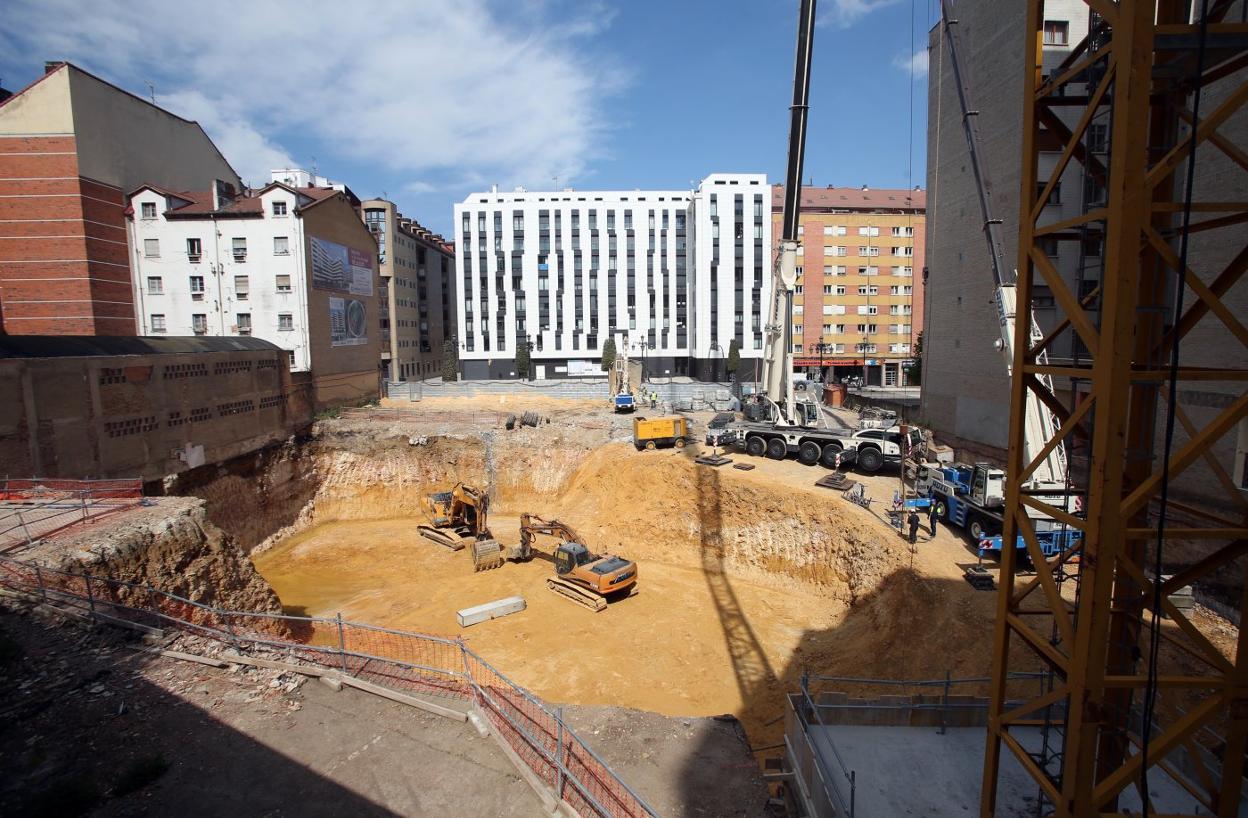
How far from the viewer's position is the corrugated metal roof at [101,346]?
1995 cm

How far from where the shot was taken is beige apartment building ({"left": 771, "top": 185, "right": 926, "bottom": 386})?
58500 millimetres

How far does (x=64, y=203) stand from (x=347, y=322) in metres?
15.0

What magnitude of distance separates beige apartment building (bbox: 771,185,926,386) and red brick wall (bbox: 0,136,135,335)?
51.7 meters

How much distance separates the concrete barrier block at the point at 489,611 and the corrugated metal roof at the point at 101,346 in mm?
16174

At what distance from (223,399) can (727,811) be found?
28.1m

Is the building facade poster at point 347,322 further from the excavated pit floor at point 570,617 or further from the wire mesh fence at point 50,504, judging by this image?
the wire mesh fence at point 50,504

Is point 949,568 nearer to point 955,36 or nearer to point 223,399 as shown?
point 955,36

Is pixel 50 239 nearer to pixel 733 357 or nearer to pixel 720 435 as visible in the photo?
pixel 720 435

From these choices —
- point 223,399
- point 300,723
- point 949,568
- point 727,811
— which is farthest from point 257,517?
point 949,568

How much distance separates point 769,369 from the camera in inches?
1104

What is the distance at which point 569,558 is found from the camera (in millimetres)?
22031

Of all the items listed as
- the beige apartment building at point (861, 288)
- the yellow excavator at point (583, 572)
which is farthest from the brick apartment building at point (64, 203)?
the beige apartment building at point (861, 288)

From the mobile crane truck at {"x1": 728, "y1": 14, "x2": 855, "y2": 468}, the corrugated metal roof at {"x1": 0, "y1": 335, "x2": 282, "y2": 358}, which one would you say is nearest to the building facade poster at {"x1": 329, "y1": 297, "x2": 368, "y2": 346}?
the corrugated metal roof at {"x1": 0, "y1": 335, "x2": 282, "y2": 358}

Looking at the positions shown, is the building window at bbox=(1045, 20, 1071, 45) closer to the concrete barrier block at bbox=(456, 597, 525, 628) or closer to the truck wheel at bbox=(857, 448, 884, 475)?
the truck wheel at bbox=(857, 448, 884, 475)
